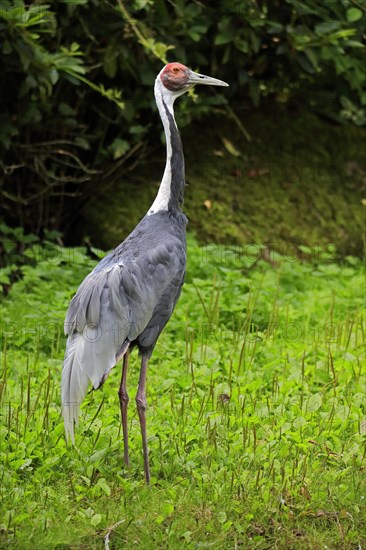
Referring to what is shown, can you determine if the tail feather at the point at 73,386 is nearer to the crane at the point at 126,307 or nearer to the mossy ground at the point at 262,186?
the crane at the point at 126,307

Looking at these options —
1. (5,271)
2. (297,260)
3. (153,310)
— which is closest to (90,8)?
(5,271)

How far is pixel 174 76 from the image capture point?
5477mm

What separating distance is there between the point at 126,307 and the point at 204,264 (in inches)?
107

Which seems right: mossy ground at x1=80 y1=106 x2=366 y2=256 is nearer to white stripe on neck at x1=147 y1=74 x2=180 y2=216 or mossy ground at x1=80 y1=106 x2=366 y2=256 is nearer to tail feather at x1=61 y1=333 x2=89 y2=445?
white stripe on neck at x1=147 y1=74 x2=180 y2=216

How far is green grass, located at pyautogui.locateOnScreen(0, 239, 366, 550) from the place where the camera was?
4180 millimetres

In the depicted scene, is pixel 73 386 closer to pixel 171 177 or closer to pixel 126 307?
pixel 126 307

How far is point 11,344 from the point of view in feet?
21.2

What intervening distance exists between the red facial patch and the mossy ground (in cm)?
267

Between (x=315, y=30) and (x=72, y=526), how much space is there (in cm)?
514

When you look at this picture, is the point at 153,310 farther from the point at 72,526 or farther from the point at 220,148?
the point at 220,148

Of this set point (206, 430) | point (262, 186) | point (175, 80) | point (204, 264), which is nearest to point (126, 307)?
point (206, 430)

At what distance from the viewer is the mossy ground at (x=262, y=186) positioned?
835 cm

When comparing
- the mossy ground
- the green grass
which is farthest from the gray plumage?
the mossy ground

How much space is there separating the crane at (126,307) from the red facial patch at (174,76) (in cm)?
53
